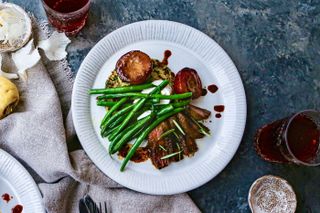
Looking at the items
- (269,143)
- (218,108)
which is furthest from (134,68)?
(269,143)

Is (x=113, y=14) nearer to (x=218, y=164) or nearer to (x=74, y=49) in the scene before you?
(x=74, y=49)

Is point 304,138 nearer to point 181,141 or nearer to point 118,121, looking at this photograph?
point 181,141

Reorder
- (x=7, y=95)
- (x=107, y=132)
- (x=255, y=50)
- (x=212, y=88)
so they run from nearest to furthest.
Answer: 1. (x=7, y=95)
2. (x=107, y=132)
3. (x=212, y=88)
4. (x=255, y=50)

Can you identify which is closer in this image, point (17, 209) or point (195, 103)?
point (17, 209)

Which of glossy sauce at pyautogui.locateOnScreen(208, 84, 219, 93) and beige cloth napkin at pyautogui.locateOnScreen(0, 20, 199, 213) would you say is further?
glossy sauce at pyautogui.locateOnScreen(208, 84, 219, 93)

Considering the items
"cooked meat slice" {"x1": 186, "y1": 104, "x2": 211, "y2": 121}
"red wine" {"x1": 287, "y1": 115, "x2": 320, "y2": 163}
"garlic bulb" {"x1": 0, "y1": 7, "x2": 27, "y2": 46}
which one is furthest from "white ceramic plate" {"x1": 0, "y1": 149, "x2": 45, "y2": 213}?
"red wine" {"x1": 287, "y1": 115, "x2": 320, "y2": 163}

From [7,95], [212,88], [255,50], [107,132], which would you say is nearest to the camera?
[7,95]

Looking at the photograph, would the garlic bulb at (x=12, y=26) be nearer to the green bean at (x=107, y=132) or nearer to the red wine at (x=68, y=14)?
the red wine at (x=68, y=14)

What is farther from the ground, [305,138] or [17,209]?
[305,138]

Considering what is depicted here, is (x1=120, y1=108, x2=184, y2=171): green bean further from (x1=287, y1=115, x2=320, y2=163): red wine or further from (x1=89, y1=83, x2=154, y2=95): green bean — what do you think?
(x1=287, y1=115, x2=320, y2=163): red wine
